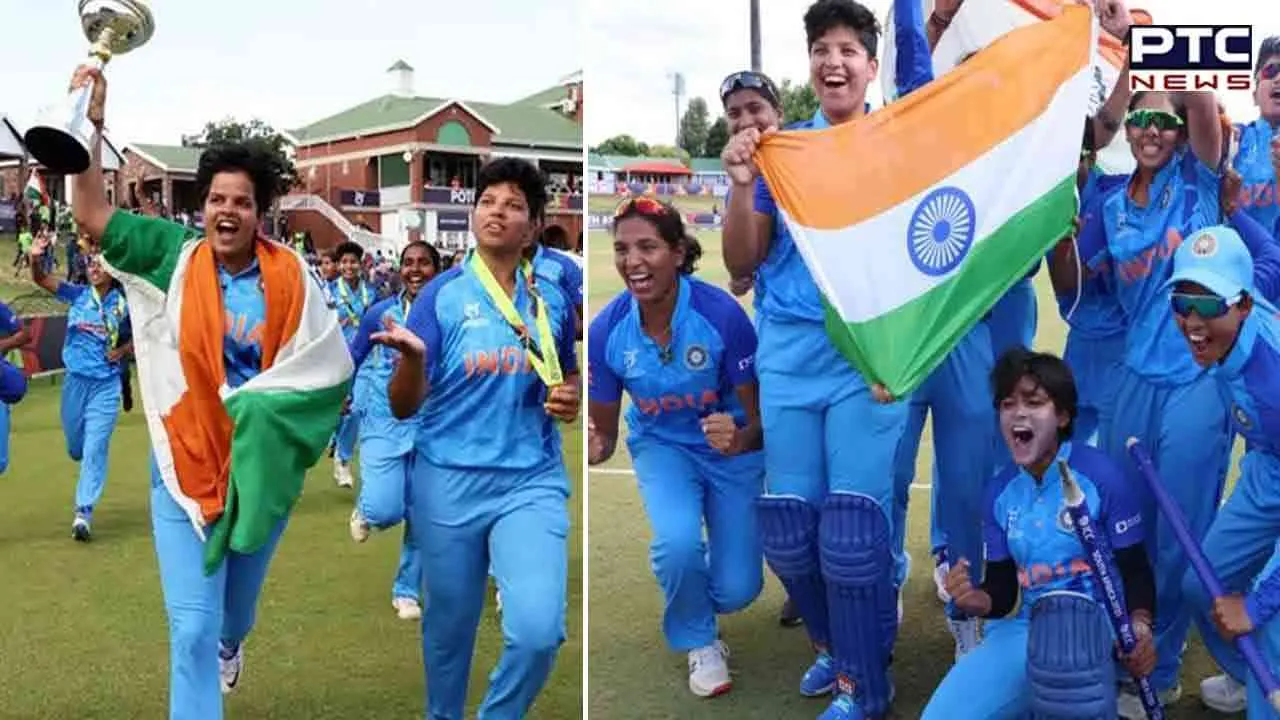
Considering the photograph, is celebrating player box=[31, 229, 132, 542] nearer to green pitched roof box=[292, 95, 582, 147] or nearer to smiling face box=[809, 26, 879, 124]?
smiling face box=[809, 26, 879, 124]

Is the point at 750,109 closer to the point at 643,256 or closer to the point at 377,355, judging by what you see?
the point at 643,256

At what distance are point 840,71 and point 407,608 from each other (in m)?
3.12

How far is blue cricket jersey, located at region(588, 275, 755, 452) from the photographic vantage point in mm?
4168

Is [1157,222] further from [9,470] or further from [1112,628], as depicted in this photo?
[9,470]

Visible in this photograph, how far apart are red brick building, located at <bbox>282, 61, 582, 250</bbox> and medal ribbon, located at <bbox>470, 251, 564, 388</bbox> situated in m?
20.5

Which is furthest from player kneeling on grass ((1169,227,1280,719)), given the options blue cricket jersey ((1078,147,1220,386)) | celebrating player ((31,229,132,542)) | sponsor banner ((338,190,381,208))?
sponsor banner ((338,190,381,208))

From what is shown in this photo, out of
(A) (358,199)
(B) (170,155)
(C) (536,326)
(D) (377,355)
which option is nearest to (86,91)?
(C) (536,326)

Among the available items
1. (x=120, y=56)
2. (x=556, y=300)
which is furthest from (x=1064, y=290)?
(x=120, y=56)

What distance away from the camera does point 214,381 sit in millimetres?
3396

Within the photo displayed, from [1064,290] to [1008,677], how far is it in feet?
5.13

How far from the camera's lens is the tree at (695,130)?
3247 cm

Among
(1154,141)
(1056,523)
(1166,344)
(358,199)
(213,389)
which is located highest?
(358,199)

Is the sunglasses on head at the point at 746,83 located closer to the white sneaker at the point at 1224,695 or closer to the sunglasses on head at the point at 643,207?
the sunglasses on head at the point at 643,207

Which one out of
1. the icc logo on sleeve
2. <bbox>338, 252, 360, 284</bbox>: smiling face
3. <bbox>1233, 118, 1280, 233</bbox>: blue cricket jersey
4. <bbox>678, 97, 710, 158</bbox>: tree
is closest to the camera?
the icc logo on sleeve
